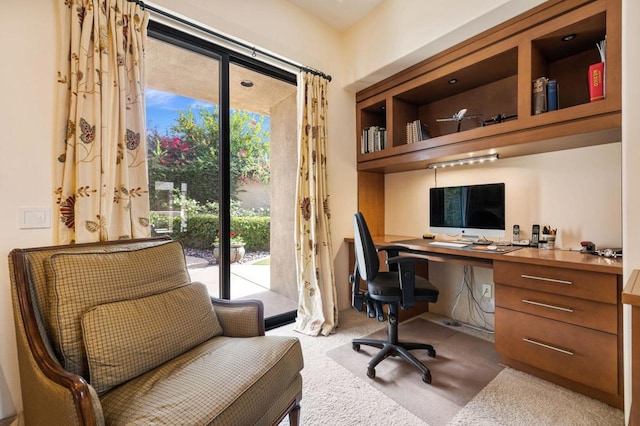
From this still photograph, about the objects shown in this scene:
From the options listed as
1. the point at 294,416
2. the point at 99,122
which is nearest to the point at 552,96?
the point at 294,416

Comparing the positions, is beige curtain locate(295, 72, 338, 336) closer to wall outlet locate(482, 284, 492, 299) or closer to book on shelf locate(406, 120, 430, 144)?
book on shelf locate(406, 120, 430, 144)

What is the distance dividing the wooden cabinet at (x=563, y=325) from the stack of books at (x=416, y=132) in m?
1.30

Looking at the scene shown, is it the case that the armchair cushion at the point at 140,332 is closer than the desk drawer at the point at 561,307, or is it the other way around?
the armchair cushion at the point at 140,332

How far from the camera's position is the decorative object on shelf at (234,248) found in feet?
7.37

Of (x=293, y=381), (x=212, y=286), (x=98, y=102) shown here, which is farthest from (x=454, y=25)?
(x=212, y=286)

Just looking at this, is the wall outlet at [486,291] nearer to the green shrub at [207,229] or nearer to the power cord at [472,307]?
the power cord at [472,307]

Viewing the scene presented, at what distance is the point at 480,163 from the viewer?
250 cm

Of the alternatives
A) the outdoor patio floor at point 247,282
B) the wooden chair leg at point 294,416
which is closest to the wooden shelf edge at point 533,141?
the outdoor patio floor at point 247,282

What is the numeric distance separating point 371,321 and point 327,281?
0.57 meters

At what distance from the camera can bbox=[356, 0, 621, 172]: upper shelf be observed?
1580mm

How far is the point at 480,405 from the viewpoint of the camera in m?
1.48

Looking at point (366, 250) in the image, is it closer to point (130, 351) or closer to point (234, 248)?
point (234, 248)

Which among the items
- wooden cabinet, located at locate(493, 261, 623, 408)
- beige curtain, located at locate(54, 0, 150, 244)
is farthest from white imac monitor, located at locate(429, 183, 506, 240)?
beige curtain, located at locate(54, 0, 150, 244)

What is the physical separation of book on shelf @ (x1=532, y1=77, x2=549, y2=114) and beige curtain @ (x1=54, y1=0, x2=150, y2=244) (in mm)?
2528
